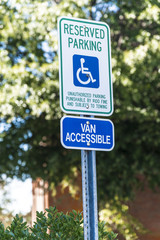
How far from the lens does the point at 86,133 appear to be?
3596mm

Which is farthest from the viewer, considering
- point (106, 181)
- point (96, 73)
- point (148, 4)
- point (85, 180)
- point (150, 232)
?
point (150, 232)

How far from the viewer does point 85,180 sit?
137 inches

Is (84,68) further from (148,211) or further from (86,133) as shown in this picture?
(148,211)

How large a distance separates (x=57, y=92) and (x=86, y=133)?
8210 mm

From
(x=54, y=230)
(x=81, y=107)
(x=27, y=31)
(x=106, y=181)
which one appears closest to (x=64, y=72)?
(x=81, y=107)

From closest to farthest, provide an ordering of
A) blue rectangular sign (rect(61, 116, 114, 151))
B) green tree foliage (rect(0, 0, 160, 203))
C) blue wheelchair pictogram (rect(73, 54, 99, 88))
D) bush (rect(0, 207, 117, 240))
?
blue rectangular sign (rect(61, 116, 114, 151)), blue wheelchair pictogram (rect(73, 54, 99, 88)), bush (rect(0, 207, 117, 240)), green tree foliage (rect(0, 0, 160, 203))

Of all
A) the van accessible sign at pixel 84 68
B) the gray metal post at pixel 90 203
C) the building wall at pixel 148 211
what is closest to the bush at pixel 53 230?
the gray metal post at pixel 90 203

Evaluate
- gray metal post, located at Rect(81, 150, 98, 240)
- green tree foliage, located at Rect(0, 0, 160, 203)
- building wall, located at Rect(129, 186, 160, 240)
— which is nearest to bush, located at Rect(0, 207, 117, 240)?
gray metal post, located at Rect(81, 150, 98, 240)

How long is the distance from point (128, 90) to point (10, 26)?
11.0ft

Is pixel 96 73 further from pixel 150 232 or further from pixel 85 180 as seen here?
pixel 150 232

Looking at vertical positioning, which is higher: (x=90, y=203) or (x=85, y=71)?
(x=85, y=71)

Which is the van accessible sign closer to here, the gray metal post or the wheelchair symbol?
the wheelchair symbol

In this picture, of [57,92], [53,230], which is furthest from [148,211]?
[53,230]

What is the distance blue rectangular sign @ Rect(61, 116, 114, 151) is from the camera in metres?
3.51
